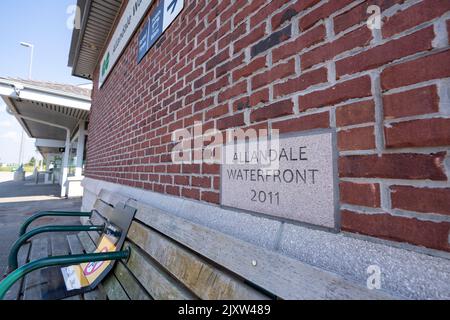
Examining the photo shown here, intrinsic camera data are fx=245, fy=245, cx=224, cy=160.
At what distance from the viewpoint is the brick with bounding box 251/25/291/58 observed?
1.17 metres

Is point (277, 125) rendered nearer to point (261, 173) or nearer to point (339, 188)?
point (261, 173)

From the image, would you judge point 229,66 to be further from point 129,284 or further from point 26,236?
point 26,236

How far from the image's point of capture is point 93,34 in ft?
18.3

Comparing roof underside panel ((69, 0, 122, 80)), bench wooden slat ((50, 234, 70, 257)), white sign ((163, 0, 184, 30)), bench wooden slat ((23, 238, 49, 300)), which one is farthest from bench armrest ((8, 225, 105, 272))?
A: roof underside panel ((69, 0, 122, 80))

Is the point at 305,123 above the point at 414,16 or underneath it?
underneath

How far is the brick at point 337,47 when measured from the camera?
0.88m

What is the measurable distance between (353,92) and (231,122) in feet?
2.34

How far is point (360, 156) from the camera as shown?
86cm

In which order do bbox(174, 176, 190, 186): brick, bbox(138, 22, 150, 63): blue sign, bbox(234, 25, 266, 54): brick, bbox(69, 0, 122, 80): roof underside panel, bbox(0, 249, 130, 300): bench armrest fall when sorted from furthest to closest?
bbox(69, 0, 122, 80): roof underside panel < bbox(138, 22, 150, 63): blue sign < bbox(174, 176, 190, 186): brick < bbox(234, 25, 266, 54): brick < bbox(0, 249, 130, 300): bench armrest

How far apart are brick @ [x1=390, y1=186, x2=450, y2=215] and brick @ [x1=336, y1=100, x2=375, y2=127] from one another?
0.82ft

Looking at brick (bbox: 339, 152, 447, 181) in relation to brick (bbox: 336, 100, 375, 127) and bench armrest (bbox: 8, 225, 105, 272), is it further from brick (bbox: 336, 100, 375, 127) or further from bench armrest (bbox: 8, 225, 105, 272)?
bench armrest (bbox: 8, 225, 105, 272)

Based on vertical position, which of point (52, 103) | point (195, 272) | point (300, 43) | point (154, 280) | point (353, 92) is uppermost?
point (52, 103)

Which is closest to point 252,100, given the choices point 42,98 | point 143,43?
point 143,43
